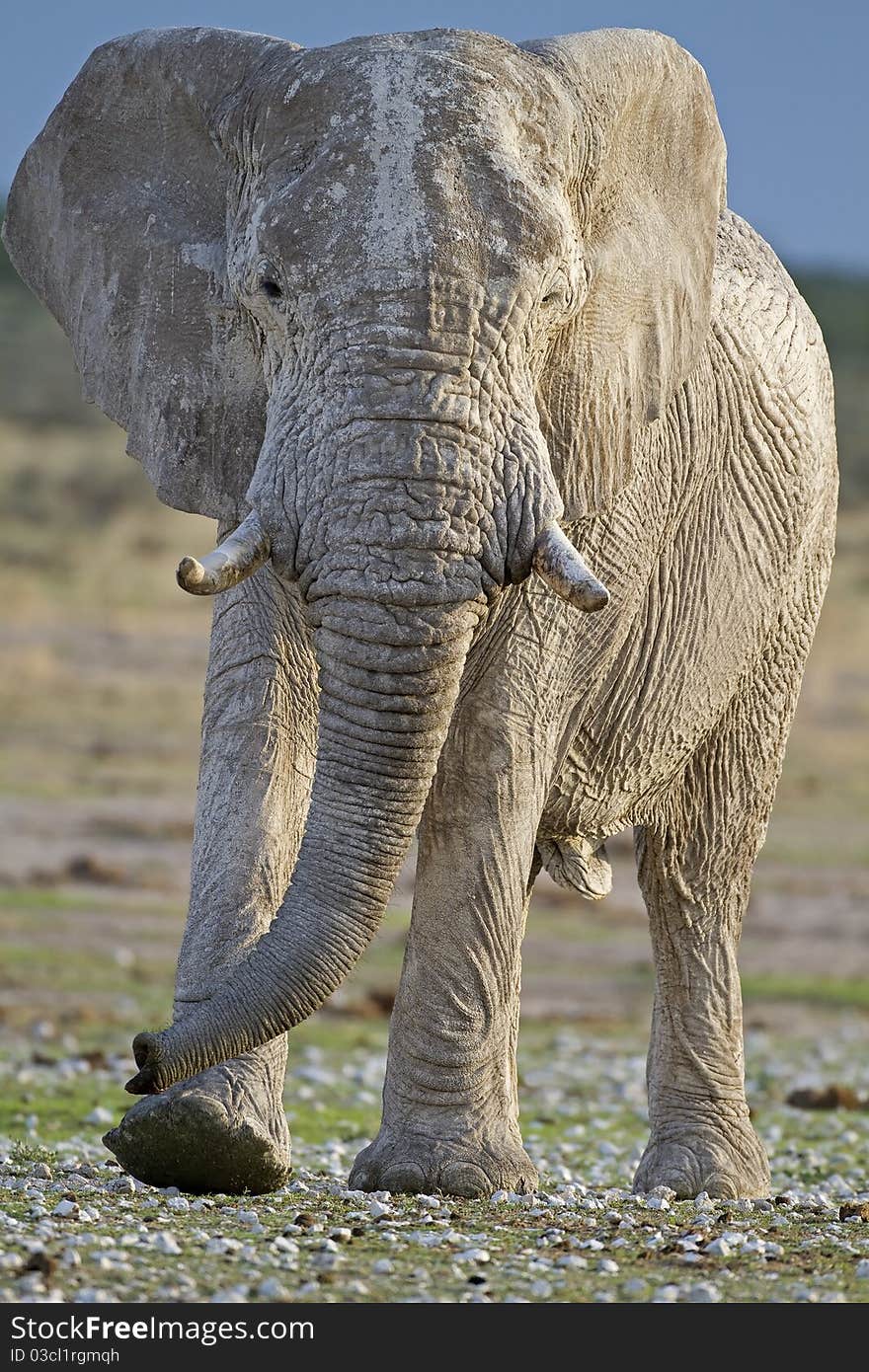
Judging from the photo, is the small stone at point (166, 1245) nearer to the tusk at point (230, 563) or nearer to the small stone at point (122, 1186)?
the small stone at point (122, 1186)

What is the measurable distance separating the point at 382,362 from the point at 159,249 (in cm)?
140

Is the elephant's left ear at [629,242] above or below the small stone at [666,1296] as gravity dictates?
above

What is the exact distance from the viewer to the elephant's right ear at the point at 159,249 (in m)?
7.53

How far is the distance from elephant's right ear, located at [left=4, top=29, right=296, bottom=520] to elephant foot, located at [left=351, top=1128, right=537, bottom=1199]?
2.00m

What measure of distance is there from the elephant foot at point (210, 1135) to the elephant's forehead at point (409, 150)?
2.42 metres

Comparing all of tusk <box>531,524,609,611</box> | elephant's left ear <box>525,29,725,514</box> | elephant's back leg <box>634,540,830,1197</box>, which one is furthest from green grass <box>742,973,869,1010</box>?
tusk <box>531,524,609,611</box>

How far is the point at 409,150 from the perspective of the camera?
6.85 m

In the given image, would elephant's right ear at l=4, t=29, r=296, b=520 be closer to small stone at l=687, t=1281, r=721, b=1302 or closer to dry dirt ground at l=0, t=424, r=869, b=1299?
dry dirt ground at l=0, t=424, r=869, b=1299

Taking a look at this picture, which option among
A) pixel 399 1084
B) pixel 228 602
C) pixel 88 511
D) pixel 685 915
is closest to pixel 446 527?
pixel 228 602

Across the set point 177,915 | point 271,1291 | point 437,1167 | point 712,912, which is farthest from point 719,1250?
point 177,915

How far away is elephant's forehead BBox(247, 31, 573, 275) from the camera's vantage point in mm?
6777

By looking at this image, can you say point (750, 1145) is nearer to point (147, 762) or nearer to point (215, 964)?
point (215, 964)

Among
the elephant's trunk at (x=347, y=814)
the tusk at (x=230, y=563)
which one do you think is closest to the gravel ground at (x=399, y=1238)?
→ the elephant's trunk at (x=347, y=814)

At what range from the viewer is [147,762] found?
23.1m
